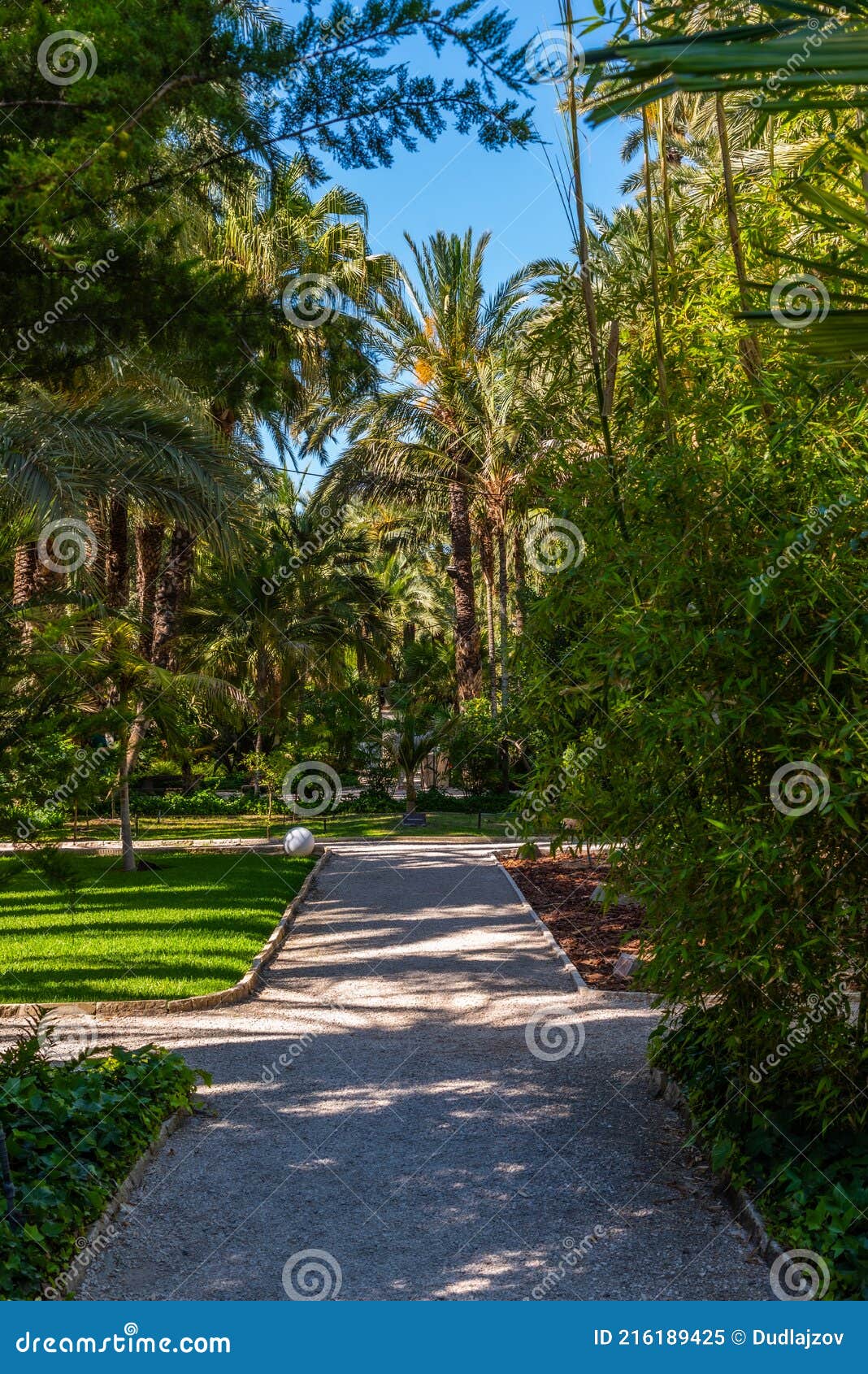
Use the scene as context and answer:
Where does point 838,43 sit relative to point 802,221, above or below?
below

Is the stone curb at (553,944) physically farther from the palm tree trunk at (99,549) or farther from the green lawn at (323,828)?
the palm tree trunk at (99,549)

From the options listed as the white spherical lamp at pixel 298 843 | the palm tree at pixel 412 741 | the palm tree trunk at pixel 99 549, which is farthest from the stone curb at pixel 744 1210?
the palm tree at pixel 412 741

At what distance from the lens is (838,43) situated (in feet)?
3.92

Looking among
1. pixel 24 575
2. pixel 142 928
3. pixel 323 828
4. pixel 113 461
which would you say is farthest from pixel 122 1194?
pixel 323 828

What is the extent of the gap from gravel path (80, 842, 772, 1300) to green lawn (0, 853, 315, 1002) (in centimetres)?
65

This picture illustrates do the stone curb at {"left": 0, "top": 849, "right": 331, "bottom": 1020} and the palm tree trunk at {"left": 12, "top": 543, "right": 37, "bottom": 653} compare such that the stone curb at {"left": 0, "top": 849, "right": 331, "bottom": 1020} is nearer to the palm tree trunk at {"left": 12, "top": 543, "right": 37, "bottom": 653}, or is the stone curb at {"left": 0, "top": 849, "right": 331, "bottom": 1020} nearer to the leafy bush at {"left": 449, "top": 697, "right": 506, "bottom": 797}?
the palm tree trunk at {"left": 12, "top": 543, "right": 37, "bottom": 653}

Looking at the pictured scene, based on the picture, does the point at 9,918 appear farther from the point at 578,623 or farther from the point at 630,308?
the point at 630,308

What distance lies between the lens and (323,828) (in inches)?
898

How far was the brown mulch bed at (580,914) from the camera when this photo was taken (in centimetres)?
959

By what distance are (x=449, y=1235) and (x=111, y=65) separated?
190 inches

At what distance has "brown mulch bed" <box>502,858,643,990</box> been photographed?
9594 millimetres

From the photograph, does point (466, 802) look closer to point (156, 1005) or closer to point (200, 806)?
point (200, 806)

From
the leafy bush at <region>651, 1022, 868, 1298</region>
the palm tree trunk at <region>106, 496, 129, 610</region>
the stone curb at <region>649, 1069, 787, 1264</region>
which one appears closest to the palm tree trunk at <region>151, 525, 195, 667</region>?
the palm tree trunk at <region>106, 496, 129, 610</region>

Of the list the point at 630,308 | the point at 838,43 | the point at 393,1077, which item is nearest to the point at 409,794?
the point at 393,1077
